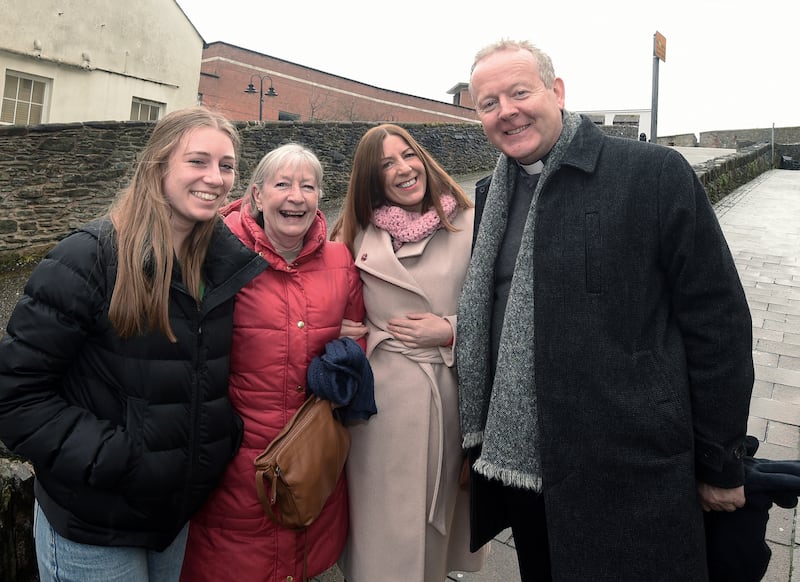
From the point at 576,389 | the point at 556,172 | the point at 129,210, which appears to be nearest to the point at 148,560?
the point at 129,210

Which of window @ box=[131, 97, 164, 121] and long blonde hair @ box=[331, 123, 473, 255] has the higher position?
long blonde hair @ box=[331, 123, 473, 255]

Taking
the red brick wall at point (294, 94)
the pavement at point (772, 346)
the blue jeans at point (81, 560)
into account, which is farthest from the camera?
the red brick wall at point (294, 94)

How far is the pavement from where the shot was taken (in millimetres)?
2656

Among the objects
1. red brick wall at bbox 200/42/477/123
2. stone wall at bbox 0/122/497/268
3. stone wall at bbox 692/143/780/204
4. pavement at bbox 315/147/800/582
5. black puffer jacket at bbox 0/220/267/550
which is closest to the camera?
black puffer jacket at bbox 0/220/267/550

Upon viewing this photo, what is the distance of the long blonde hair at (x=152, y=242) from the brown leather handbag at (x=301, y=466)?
533 millimetres

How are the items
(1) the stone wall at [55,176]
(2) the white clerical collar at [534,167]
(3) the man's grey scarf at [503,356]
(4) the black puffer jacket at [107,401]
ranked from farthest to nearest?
(1) the stone wall at [55,176] < (2) the white clerical collar at [534,167] < (3) the man's grey scarf at [503,356] < (4) the black puffer jacket at [107,401]

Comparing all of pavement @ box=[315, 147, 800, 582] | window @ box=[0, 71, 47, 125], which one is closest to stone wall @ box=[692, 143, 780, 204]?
pavement @ box=[315, 147, 800, 582]

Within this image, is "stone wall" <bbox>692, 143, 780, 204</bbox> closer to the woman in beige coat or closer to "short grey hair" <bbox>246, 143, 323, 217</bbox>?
the woman in beige coat

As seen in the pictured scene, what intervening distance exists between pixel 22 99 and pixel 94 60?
1.75m

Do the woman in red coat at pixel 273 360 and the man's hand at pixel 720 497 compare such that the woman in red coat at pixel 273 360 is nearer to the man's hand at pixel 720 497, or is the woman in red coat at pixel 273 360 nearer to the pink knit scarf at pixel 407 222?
the pink knit scarf at pixel 407 222

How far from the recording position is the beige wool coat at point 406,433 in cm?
217

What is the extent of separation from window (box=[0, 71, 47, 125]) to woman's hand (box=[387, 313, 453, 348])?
37.9 ft

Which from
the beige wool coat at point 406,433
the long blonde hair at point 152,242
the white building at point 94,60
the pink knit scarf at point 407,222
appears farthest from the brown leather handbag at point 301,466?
the white building at point 94,60

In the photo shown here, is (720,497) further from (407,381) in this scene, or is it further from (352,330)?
(352,330)
